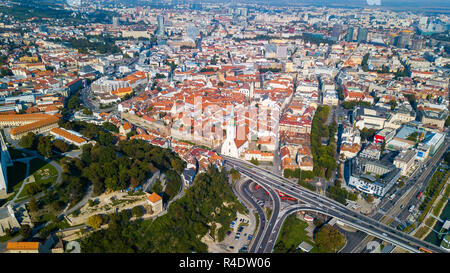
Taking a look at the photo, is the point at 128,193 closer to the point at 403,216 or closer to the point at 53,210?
the point at 53,210

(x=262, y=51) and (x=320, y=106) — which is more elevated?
(x=262, y=51)

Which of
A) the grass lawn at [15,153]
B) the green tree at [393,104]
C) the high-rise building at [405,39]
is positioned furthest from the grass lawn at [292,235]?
the high-rise building at [405,39]

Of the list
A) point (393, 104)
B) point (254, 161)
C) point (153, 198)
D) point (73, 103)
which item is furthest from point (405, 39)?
point (153, 198)

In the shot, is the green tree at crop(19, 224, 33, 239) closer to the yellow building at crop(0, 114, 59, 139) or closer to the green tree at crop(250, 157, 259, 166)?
the yellow building at crop(0, 114, 59, 139)

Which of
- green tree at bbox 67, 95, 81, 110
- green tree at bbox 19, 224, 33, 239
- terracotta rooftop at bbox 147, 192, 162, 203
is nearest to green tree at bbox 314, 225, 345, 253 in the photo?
terracotta rooftop at bbox 147, 192, 162, 203

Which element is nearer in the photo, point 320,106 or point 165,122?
point 165,122

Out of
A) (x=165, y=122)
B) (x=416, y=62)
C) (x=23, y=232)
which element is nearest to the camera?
(x=23, y=232)

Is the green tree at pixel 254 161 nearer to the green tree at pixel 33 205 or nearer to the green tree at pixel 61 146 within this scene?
the green tree at pixel 61 146

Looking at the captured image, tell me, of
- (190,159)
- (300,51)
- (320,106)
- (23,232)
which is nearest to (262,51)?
(300,51)
